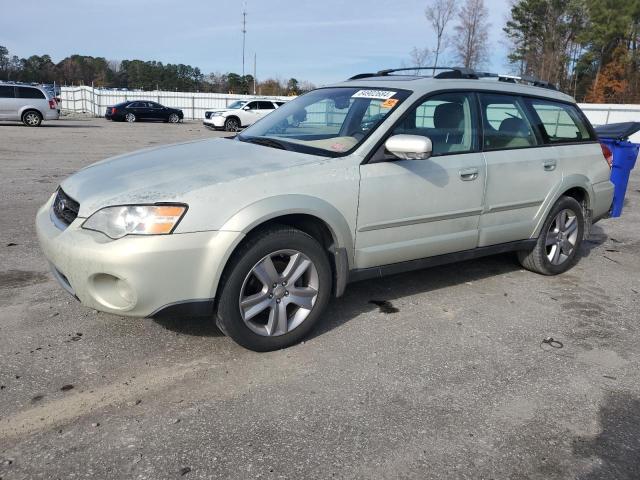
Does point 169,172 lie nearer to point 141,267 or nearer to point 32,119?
point 141,267

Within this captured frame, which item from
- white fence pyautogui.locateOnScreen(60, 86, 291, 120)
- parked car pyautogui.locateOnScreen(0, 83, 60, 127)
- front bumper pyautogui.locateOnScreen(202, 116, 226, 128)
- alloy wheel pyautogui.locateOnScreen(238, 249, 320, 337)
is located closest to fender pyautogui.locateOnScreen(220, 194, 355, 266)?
alloy wheel pyautogui.locateOnScreen(238, 249, 320, 337)

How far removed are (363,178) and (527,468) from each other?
191 centimetres

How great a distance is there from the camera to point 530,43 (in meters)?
55.5

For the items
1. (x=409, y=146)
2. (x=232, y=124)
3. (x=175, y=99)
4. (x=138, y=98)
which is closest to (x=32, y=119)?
(x=232, y=124)

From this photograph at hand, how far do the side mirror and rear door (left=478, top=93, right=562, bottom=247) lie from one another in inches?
37.6

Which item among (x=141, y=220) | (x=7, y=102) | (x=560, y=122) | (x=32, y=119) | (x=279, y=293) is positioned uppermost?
(x=560, y=122)

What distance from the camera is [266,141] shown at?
13.3 feet

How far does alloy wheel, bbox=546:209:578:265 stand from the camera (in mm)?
4992

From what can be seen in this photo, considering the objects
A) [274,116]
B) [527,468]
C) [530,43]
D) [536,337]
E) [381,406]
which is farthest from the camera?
[530,43]

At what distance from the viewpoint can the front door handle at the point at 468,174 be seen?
4.05 m

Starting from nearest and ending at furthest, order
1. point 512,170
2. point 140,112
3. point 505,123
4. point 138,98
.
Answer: point 512,170 → point 505,123 → point 140,112 → point 138,98

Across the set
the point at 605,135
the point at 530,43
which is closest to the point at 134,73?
the point at 530,43

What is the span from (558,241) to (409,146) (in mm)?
2358

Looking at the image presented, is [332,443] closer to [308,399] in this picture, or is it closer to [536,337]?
[308,399]
